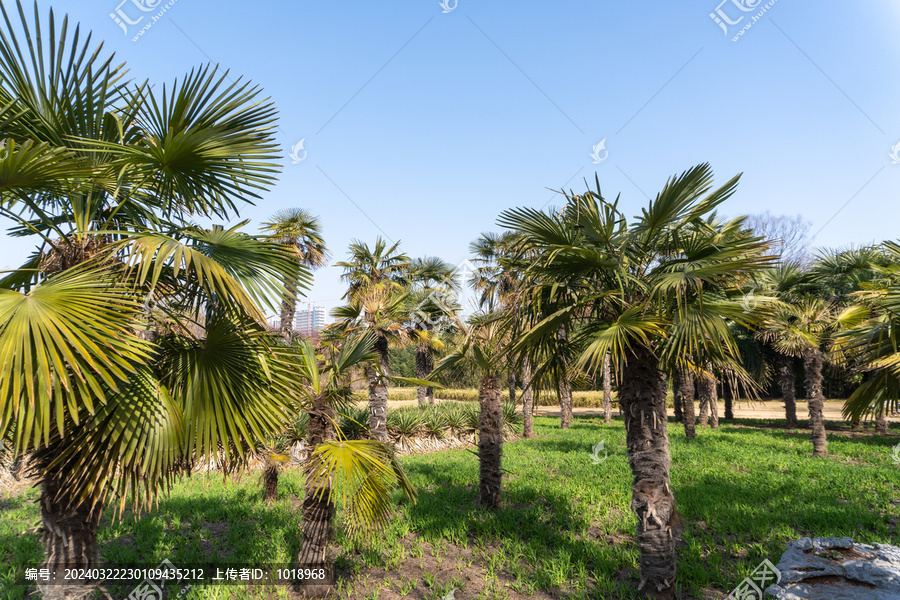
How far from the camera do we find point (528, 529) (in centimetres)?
718

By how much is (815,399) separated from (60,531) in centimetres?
1808

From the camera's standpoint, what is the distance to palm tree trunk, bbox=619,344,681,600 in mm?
5043

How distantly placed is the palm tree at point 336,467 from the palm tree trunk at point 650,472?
108 inches

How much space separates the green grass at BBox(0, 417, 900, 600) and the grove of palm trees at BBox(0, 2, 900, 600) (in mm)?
51

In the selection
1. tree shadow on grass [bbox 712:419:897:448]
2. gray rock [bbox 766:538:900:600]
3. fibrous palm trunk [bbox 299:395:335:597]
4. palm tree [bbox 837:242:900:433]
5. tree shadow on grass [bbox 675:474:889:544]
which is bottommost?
tree shadow on grass [bbox 712:419:897:448]

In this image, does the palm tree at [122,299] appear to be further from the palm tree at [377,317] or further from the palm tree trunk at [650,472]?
the palm tree at [377,317]

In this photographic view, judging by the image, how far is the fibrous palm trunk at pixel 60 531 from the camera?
3264mm

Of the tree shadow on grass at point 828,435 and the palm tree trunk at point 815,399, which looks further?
the tree shadow on grass at point 828,435

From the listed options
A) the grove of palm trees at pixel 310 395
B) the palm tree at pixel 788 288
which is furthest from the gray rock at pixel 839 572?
the palm tree at pixel 788 288

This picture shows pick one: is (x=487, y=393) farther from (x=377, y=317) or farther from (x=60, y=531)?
(x=60, y=531)

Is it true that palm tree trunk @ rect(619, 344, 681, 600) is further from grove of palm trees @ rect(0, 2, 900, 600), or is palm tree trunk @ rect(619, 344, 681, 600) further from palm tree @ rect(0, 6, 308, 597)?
palm tree @ rect(0, 6, 308, 597)

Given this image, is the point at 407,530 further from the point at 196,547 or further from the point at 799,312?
the point at 799,312

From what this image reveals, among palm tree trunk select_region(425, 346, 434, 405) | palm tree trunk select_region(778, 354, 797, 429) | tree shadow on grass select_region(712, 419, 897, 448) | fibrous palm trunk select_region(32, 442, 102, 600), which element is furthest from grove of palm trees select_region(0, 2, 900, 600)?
palm tree trunk select_region(425, 346, 434, 405)

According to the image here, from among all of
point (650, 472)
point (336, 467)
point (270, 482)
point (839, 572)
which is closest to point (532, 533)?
point (650, 472)
